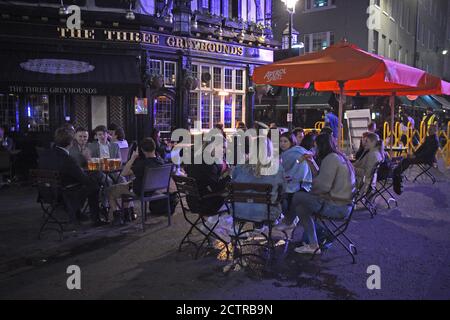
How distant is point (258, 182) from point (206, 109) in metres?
10.8

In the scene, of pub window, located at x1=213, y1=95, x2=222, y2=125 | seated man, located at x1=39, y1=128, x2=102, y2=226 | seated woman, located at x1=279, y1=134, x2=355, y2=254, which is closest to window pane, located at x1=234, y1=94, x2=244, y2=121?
pub window, located at x1=213, y1=95, x2=222, y2=125

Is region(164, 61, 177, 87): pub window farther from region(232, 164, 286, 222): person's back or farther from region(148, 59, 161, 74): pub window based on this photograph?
region(232, 164, 286, 222): person's back

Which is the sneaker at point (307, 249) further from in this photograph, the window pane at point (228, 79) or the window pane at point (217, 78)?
the window pane at point (228, 79)

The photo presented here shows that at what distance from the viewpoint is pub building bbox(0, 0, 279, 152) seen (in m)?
11.9

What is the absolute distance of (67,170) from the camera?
6.52m

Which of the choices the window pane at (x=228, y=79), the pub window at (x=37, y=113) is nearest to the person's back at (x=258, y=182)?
the pub window at (x=37, y=113)

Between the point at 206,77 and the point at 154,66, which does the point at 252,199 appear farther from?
the point at 206,77

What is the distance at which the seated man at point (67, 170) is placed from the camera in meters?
6.50

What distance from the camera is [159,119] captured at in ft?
47.4

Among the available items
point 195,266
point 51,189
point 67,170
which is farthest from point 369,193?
point 51,189

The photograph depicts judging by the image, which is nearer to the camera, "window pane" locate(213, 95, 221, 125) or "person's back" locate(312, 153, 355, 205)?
"person's back" locate(312, 153, 355, 205)

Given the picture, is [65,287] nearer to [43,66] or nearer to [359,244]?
[359,244]

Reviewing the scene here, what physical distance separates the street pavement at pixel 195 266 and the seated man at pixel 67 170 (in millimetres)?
536

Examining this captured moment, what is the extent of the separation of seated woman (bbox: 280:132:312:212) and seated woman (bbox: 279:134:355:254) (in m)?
0.41
